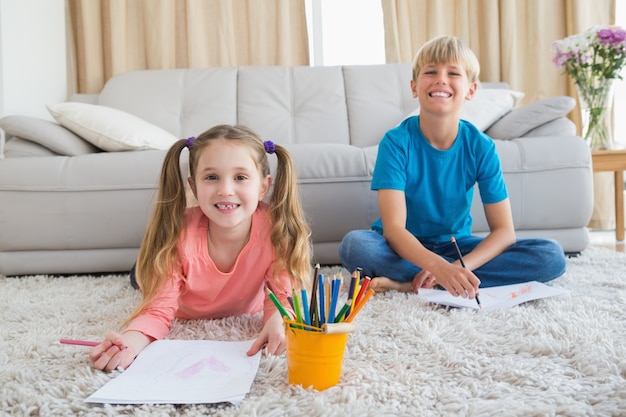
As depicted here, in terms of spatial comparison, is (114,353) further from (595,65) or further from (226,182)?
(595,65)

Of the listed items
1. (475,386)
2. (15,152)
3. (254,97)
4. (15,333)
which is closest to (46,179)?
(15,152)

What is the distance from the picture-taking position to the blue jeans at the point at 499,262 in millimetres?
1392

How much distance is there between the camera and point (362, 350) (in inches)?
37.7

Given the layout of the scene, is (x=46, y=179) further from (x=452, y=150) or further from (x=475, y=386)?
(x=475, y=386)

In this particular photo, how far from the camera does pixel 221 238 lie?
1.16 metres

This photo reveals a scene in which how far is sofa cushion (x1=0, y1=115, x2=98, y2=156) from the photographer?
73.5 inches

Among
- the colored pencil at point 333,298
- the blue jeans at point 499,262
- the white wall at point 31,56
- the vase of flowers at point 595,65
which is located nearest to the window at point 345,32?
the vase of flowers at point 595,65

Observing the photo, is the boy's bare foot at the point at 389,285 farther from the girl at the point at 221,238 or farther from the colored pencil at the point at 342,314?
the colored pencil at the point at 342,314

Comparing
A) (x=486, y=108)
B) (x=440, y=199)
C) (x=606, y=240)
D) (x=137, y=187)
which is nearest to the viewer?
(x=440, y=199)

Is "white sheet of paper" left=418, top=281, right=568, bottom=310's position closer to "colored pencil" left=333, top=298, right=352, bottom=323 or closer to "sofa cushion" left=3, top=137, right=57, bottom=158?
"colored pencil" left=333, top=298, right=352, bottom=323

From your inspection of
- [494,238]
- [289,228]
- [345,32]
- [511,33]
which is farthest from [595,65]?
[289,228]

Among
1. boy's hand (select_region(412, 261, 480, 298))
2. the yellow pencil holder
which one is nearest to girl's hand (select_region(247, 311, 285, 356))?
the yellow pencil holder

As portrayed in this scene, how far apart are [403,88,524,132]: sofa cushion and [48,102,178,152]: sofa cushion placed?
1170 mm

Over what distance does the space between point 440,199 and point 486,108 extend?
751 mm
